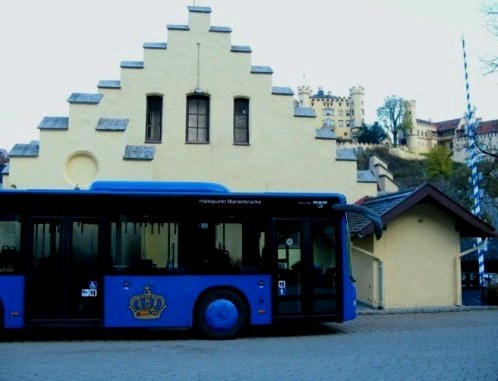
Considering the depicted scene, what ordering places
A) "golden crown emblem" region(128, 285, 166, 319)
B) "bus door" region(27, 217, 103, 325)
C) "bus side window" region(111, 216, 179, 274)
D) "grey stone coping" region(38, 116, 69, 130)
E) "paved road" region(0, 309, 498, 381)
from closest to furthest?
"paved road" region(0, 309, 498, 381) < "bus door" region(27, 217, 103, 325) < "golden crown emblem" region(128, 285, 166, 319) < "bus side window" region(111, 216, 179, 274) < "grey stone coping" region(38, 116, 69, 130)

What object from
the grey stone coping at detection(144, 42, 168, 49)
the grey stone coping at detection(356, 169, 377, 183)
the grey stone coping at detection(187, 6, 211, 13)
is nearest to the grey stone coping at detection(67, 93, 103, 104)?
the grey stone coping at detection(144, 42, 168, 49)

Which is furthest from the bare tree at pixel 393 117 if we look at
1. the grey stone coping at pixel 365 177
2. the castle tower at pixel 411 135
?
the grey stone coping at pixel 365 177

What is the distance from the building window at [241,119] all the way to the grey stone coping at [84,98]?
16.1ft

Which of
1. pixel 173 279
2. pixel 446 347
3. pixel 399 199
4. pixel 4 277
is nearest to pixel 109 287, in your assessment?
pixel 173 279

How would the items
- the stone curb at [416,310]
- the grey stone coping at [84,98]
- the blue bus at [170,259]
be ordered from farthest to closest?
the grey stone coping at [84,98] < the stone curb at [416,310] < the blue bus at [170,259]

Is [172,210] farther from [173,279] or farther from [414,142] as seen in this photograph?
[414,142]

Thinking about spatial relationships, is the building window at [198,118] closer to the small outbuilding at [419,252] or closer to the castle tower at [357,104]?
the small outbuilding at [419,252]

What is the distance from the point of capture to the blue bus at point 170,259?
1239cm

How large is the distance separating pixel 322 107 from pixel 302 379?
144861mm

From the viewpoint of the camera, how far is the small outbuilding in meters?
18.2

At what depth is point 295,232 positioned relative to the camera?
13.3 m

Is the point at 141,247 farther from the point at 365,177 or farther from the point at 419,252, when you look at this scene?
the point at 365,177

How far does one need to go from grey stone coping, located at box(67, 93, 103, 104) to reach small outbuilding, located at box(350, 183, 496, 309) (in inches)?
377

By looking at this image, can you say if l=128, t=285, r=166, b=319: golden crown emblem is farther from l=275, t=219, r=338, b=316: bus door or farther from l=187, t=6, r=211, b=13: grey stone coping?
l=187, t=6, r=211, b=13: grey stone coping
